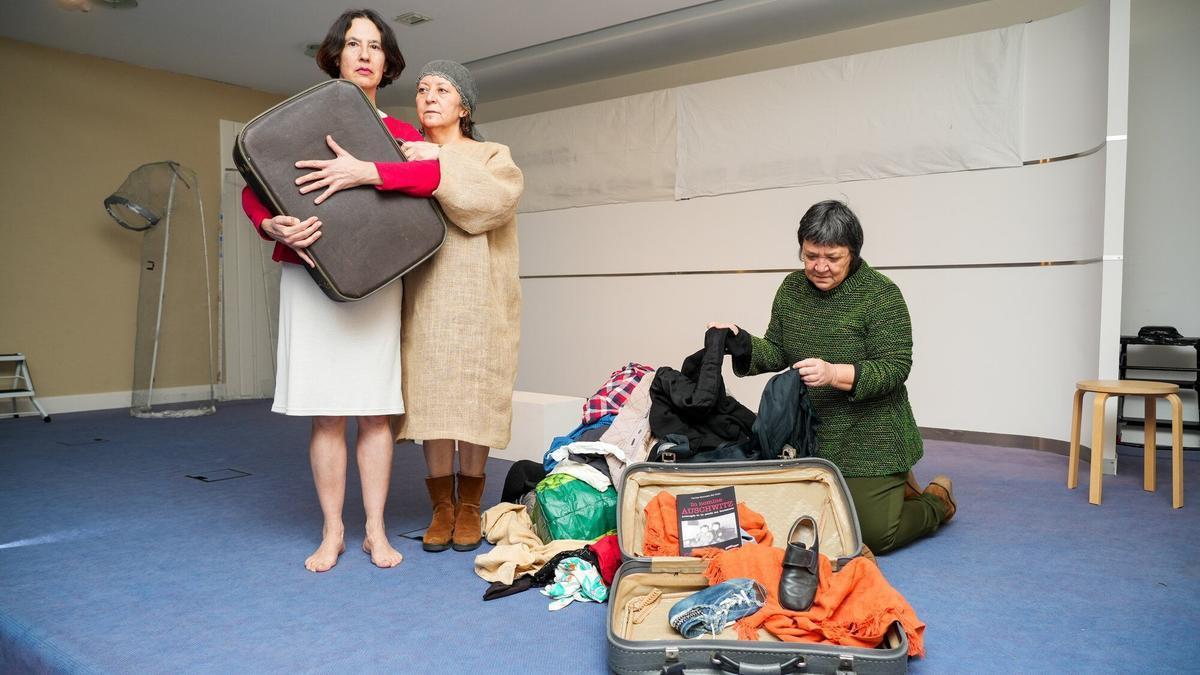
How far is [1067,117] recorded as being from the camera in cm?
395

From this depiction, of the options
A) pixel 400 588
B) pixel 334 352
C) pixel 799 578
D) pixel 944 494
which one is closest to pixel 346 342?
pixel 334 352

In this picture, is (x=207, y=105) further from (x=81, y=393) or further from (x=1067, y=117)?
(x=1067, y=117)

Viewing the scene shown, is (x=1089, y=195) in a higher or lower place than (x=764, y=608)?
higher

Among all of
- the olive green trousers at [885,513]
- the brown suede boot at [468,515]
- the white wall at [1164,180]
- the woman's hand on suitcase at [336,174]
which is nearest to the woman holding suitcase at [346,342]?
the woman's hand on suitcase at [336,174]

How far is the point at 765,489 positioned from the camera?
219 cm

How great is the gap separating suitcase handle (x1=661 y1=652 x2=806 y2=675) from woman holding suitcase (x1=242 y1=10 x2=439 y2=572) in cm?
105

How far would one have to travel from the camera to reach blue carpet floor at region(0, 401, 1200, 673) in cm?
166

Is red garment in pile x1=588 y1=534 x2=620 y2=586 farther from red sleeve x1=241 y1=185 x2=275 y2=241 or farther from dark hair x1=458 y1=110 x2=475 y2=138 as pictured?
dark hair x1=458 y1=110 x2=475 y2=138

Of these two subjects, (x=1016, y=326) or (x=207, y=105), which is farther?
(x=207, y=105)

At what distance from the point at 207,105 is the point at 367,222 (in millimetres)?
5295

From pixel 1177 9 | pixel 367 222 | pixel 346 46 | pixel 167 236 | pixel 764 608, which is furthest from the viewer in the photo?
pixel 167 236

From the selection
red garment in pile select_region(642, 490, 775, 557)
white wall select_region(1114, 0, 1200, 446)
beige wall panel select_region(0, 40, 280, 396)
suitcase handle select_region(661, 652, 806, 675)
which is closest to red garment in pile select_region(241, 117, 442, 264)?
red garment in pile select_region(642, 490, 775, 557)

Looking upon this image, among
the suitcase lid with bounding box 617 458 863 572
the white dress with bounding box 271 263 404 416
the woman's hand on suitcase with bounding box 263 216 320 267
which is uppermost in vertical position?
the woman's hand on suitcase with bounding box 263 216 320 267

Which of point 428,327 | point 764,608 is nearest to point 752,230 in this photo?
point 428,327
